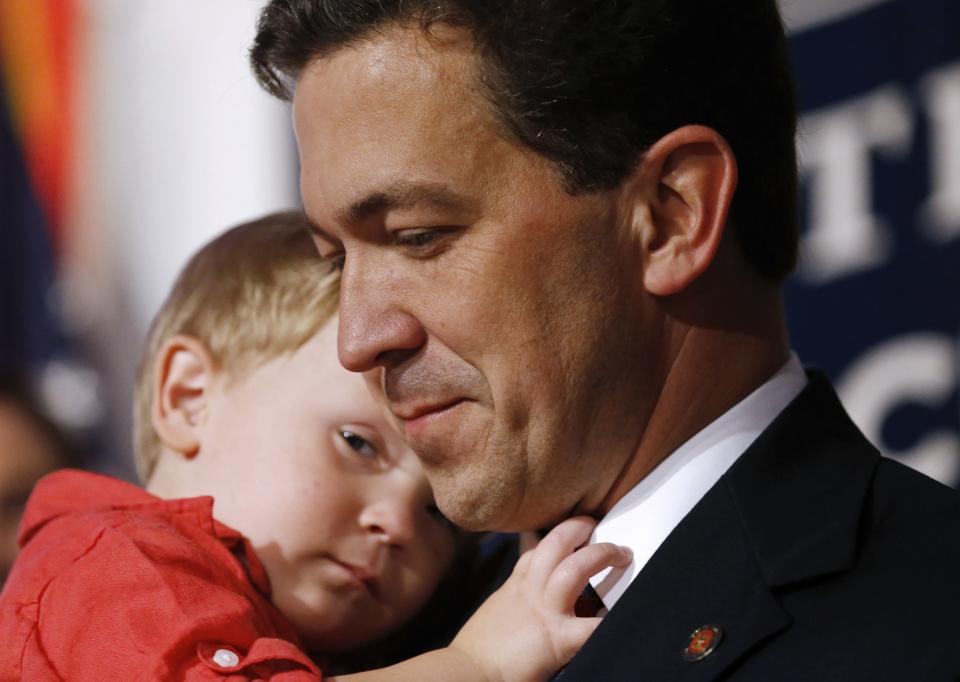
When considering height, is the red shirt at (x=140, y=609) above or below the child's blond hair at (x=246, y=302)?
below

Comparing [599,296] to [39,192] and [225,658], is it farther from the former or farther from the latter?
[39,192]

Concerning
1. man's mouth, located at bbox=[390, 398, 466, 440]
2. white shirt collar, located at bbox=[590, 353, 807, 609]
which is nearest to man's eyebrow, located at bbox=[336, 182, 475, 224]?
man's mouth, located at bbox=[390, 398, 466, 440]

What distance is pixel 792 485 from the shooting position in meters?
1.48

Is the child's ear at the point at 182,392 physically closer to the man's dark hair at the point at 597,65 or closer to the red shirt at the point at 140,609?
the red shirt at the point at 140,609

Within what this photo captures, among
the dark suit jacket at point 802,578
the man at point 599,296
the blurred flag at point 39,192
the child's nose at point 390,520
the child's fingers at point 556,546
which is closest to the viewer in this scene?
the dark suit jacket at point 802,578

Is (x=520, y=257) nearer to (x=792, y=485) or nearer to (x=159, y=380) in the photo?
(x=792, y=485)

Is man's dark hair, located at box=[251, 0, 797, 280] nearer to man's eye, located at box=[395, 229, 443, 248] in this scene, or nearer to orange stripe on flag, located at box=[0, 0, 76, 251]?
man's eye, located at box=[395, 229, 443, 248]

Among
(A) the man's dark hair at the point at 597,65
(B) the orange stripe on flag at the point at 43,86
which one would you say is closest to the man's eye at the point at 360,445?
(A) the man's dark hair at the point at 597,65

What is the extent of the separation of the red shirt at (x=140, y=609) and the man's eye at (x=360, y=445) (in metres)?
0.23

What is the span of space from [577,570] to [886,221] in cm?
144

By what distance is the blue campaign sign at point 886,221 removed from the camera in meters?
2.59

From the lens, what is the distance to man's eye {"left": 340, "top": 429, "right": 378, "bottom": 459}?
1.89m

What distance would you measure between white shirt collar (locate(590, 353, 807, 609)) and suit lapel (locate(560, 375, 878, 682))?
3cm

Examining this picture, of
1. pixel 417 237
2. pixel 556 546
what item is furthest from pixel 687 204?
pixel 556 546
